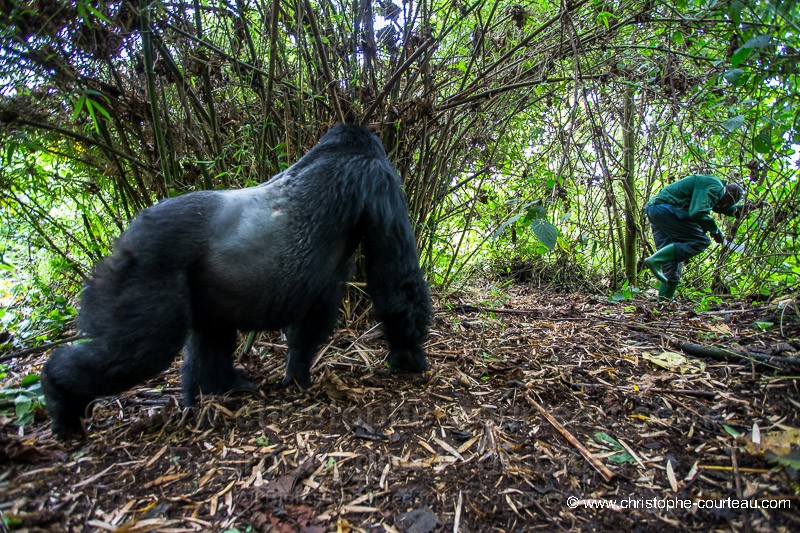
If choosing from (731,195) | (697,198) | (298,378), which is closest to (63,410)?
(298,378)

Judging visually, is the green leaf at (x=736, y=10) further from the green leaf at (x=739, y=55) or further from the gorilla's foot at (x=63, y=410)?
the gorilla's foot at (x=63, y=410)

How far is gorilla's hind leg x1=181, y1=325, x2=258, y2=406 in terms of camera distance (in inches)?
88.2

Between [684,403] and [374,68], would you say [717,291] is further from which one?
[374,68]

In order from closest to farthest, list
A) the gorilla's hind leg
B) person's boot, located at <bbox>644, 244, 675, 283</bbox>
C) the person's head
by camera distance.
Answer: the gorilla's hind leg → the person's head → person's boot, located at <bbox>644, 244, 675, 283</bbox>

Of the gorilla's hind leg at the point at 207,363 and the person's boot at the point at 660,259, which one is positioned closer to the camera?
the gorilla's hind leg at the point at 207,363


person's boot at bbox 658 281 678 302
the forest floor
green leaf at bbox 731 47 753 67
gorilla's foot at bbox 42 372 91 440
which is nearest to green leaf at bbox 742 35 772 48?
green leaf at bbox 731 47 753 67

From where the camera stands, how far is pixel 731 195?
392 cm

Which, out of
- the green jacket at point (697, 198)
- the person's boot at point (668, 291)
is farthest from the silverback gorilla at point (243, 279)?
the green jacket at point (697, 198)

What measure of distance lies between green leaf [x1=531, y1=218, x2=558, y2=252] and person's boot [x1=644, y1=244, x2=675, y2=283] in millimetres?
2690

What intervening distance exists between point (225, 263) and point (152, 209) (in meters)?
0.39

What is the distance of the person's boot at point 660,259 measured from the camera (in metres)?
4.16

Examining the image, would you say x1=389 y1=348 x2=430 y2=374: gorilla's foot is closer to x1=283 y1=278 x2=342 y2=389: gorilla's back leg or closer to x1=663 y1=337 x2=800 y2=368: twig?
x1=283 y1=278 x2=342 y2=389: gorilla's back leg

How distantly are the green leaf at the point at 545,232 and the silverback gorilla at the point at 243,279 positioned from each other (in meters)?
0.67

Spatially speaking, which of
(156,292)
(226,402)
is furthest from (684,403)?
(156,292)
